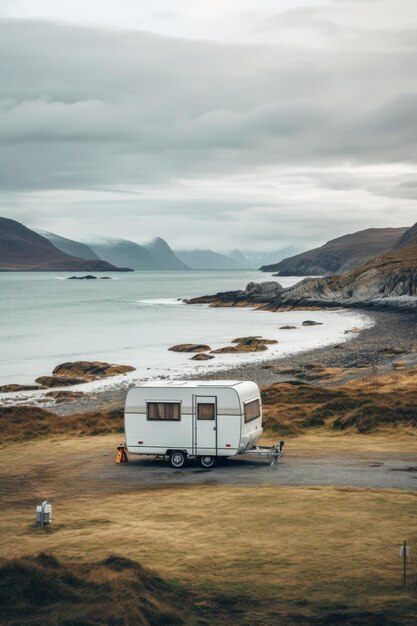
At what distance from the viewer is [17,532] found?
20.7m

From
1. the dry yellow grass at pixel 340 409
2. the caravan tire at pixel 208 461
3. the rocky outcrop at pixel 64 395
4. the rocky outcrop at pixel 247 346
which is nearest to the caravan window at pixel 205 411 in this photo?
the caravan tire at pixel 208 461

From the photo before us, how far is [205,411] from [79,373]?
3728cm

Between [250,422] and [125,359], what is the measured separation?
49386 millimetres

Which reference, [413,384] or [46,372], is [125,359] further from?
[413,384]

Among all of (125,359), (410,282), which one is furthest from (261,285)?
(125,359)

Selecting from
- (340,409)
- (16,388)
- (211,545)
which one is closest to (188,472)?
(211,545)

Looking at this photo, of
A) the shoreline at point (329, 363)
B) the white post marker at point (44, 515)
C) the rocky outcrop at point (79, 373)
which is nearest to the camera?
the white post marker at point (44, 515)

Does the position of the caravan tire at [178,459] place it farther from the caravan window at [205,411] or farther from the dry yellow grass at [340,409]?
the dry yellow grass at [340,409]

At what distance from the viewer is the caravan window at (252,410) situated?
28.5 meters

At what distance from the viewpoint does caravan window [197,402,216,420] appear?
2814 cm

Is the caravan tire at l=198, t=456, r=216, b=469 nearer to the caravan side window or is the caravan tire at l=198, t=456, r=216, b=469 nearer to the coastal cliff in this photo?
the caravan side window

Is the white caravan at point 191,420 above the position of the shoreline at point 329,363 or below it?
above

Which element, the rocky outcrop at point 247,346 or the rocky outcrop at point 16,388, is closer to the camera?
the rocky outcrop at point 16,388

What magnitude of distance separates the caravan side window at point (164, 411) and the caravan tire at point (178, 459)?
1.28 metres
